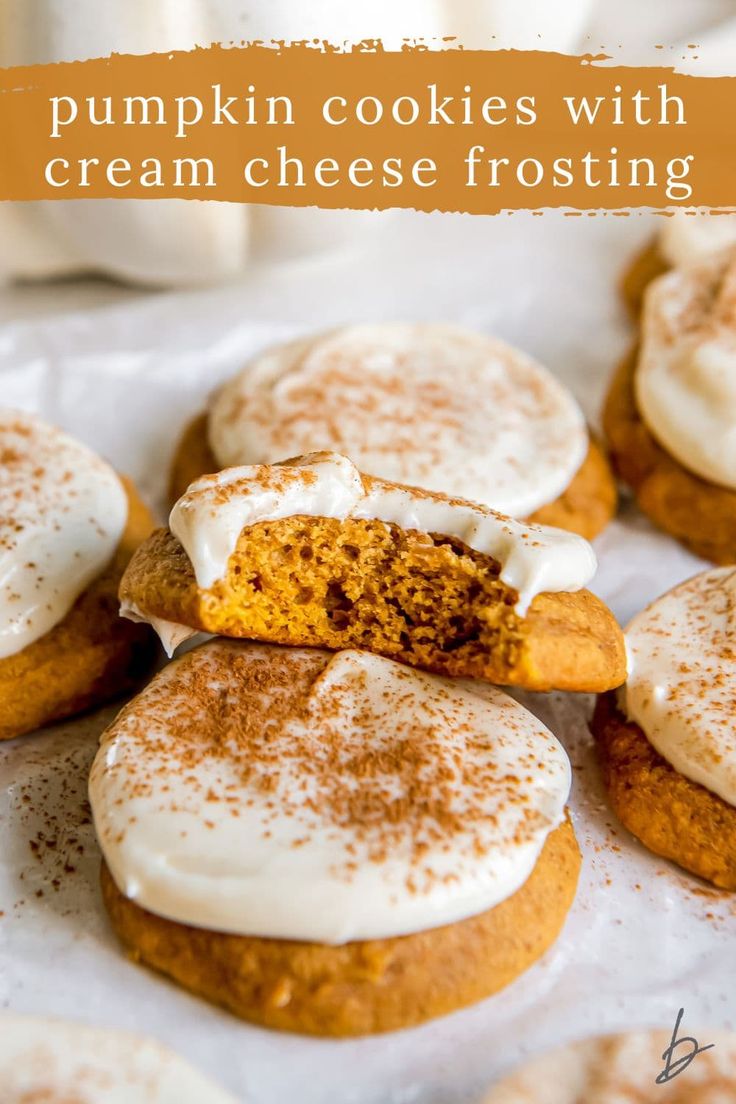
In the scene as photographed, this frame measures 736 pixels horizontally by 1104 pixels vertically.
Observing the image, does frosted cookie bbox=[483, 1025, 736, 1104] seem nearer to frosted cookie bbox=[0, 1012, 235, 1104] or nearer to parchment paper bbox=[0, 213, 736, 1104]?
parchment paper bbox=[0, 213, 736, 1104]

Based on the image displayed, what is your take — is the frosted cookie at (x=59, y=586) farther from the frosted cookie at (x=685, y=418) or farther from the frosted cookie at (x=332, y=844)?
the frosted cookie at (x=685, y=418)

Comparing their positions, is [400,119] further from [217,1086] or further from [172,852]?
[217,1086]

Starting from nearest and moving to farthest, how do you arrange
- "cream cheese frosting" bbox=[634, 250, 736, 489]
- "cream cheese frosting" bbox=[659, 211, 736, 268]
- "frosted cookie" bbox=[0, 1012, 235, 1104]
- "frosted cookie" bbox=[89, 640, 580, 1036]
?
1. "frosted cookie" bbox=[0, 1012, 235, 1104]
2. "frosted cookie" bbox=[89, 640, 580, 1036]
3. "cream cheese frosting" bbox=[634, 250, 736, 489]
4. "cream cheese frosting" bbox=[659, 211, 736, 268]

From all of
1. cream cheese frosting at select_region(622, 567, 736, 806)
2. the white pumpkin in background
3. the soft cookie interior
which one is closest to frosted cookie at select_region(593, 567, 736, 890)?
cream cheese frosting at select_region(622, 567, 736, 806)

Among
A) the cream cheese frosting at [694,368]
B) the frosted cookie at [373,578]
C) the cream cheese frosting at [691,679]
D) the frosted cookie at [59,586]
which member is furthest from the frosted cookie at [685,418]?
the frosted cookie at [59,586]

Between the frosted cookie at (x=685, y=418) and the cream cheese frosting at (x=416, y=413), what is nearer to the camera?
the cream cheese frosting at (x=416, y=413)

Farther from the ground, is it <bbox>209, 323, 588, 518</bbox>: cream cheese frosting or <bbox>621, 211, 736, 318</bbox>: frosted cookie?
<bbox>621, 211, 736, 318</bbox>: frosted cookie
